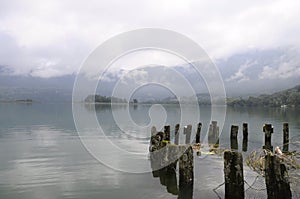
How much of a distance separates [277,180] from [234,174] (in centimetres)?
161

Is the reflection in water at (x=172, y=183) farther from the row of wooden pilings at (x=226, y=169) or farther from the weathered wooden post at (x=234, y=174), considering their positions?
the weathered wooden post at (x=234, y=174)

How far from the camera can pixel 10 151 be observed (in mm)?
24906

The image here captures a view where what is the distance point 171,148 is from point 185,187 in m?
3.13

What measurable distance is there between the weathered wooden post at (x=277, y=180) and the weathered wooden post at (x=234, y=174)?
109cm

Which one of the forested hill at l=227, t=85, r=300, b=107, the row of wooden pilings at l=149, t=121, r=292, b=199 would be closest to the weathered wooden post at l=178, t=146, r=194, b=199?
the row of wooden pilings at l=149, t=121, r=292, b=199

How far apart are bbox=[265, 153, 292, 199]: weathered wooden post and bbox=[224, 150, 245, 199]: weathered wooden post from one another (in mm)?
1089

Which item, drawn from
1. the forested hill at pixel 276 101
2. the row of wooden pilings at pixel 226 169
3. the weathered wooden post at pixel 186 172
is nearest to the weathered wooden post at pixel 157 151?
the row of wooden pilings at pixel 226 169

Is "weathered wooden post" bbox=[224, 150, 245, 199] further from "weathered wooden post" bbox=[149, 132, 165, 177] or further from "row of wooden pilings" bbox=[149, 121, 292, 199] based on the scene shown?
"weathered wooden post" bbox=[149, 132, 165, 177]

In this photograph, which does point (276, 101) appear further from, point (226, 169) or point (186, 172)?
point (226, 169)

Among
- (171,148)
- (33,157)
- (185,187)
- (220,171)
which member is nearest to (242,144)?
(220,171)

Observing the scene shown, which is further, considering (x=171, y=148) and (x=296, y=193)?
(x=171, y=148)

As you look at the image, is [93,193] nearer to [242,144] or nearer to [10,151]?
[10,151]

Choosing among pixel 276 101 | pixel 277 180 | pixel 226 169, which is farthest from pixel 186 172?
pixel 276 101

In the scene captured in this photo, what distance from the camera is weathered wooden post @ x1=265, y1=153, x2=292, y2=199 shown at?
11570mm
